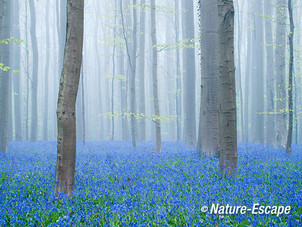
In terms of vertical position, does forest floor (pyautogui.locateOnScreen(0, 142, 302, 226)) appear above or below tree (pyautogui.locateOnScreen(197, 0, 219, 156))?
below

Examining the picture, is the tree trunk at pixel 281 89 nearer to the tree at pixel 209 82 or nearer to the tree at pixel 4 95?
the tree at pixel 209 82

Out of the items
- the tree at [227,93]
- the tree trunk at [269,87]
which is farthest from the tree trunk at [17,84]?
the tree trunk at [269,87]

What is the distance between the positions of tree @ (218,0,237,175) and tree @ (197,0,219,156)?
9.23ft

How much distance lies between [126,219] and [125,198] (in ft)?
Answer: 2.92

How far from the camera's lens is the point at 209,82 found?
8.76m

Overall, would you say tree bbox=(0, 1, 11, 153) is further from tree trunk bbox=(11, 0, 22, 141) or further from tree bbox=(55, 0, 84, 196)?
tree trunk bbox=(11, 0, 22, 141)

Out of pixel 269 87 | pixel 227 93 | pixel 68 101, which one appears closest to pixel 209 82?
pixel 227 93

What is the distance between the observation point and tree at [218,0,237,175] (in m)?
5.56

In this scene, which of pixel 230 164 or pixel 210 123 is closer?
pixel 230 164

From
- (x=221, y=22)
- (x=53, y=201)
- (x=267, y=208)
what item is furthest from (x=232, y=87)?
(x=53, y=201)

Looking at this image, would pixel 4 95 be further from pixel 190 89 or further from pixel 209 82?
pixel 190 89

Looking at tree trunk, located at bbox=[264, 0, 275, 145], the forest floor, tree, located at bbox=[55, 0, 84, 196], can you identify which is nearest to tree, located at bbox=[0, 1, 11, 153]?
the forest floor

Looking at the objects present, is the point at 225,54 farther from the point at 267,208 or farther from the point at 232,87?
the point at 267,208

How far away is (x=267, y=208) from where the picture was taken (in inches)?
138
